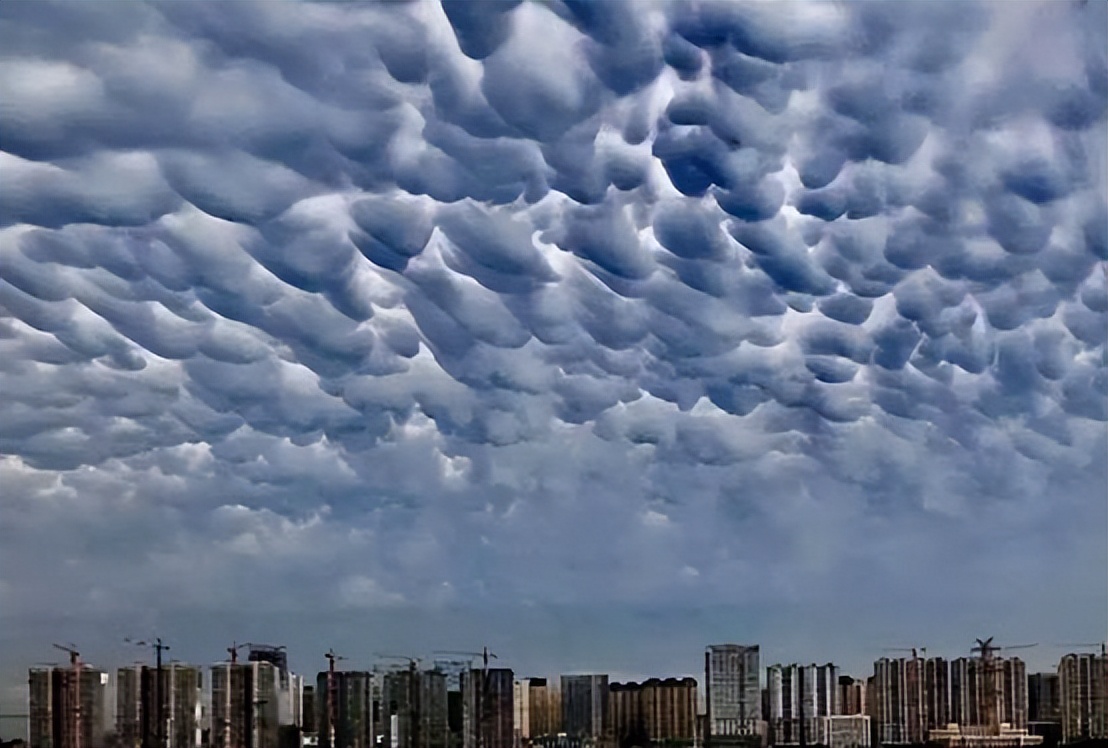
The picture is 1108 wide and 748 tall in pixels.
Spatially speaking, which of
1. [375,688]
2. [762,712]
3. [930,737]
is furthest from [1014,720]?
[375,688]

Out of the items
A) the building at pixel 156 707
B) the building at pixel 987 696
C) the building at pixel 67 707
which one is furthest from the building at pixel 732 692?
the building at pixel 67 707

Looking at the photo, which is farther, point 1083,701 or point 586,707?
point 1083,701

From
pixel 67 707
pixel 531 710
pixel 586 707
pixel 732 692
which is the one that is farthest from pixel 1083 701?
pixel 67 707

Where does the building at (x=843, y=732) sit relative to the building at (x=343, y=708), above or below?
below

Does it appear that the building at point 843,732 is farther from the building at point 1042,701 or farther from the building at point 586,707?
the building at point 586,707

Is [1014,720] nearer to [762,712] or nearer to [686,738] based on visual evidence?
[762,712]

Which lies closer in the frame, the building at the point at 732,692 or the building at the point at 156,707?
the building at the point at 156,707

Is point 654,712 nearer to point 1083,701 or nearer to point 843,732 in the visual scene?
point 843,732
